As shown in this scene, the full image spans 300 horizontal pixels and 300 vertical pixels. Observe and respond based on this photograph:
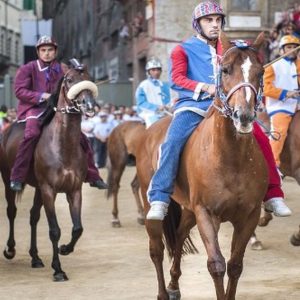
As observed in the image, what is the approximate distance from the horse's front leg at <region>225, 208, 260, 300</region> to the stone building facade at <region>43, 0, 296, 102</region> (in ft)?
69.8

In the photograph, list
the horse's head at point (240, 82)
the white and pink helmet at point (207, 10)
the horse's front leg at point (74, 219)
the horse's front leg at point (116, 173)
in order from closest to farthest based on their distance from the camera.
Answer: the horse's head at point (240, 82) → the white and pink helmet at point (207, 10) → the horse's front leg at point (74, 219) → the horse's front leg at point (116, 173)

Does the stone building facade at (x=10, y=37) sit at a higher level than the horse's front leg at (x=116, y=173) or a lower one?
higher

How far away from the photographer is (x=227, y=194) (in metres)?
6.25

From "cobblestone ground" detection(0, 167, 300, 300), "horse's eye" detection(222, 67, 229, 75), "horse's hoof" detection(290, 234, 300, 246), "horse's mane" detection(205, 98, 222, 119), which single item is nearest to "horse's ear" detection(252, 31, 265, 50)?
"horse's eye" detection(222, 67, 229, 75)

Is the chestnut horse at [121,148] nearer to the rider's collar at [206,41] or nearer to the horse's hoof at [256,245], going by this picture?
the horse's hoof at [256,245]

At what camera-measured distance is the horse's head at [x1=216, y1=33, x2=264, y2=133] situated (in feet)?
19.0

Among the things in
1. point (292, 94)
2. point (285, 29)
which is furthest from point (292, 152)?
point (285, 29)

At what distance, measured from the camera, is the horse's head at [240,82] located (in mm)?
5781

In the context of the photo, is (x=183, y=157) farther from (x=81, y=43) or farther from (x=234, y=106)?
(x=81, y=43)

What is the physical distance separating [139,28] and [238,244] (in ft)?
95.3

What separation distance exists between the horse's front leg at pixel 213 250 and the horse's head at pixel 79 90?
118 inches

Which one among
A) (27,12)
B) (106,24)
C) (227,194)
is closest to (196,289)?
(227,194)

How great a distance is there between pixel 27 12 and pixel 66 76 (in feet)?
236

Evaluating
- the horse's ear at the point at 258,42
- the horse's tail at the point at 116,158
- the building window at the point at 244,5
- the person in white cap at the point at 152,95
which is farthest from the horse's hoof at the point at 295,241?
the building window at the point at 244,5
